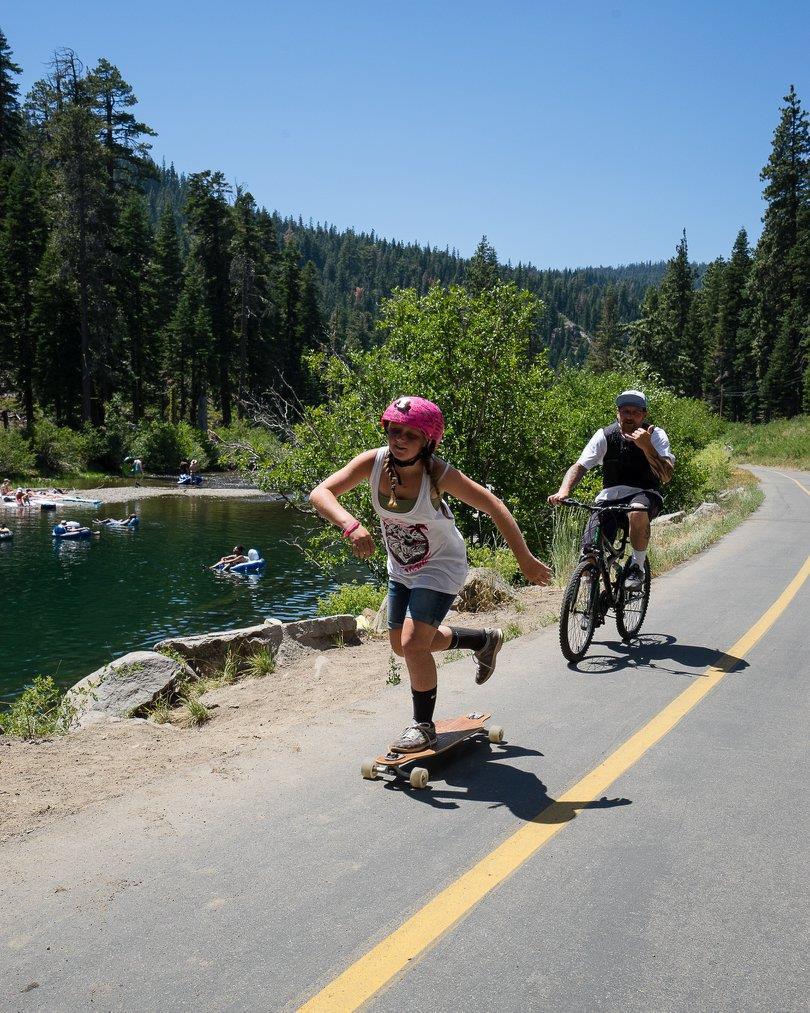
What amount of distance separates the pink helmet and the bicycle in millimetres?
2909

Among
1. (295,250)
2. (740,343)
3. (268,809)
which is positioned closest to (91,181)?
(295,250)

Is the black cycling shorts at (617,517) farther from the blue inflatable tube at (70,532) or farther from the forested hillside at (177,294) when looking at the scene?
the forested hillside at (177,294)

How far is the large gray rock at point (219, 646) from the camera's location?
8.74 m

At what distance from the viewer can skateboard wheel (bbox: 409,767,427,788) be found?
4512 mm

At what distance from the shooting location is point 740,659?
297 inches

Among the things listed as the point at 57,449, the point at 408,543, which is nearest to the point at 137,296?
the point at 57,449

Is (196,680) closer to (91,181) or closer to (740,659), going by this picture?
(740,659)

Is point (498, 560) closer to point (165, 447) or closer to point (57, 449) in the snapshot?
point (57, 449)

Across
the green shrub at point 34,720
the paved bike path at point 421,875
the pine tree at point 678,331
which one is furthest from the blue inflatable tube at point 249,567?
the pine tree at point 678,331

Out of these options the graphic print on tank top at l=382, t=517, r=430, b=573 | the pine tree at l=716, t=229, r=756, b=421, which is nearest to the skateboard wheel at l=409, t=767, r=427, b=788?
the graphic print on tank top at l=382, t=517, r=430, b=573

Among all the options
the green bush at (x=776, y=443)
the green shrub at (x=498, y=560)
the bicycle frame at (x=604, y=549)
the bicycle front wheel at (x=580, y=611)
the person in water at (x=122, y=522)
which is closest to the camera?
the bicycle front wheel at (x=580, y=611)

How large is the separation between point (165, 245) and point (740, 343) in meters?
62.4

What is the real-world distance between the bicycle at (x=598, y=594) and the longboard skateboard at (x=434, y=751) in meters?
1.94

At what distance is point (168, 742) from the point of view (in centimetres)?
587
